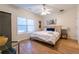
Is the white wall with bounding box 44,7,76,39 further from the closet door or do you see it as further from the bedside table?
the closet door

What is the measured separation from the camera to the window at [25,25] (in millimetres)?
1320

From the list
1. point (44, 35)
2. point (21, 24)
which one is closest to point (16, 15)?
point (21, 24)

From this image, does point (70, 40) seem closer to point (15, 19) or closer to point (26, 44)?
point (26, 44)

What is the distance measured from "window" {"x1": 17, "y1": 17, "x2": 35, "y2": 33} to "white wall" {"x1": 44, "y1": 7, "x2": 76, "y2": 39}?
0.99 feet

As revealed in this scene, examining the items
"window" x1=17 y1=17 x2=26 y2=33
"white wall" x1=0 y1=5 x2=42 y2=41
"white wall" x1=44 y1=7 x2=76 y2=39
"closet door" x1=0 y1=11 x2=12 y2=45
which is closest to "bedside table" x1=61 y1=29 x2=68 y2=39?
"white wall" x1=44 y1=7 x2=76 y2=39

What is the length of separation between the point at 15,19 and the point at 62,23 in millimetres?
856

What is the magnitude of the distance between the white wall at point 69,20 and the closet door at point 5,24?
25.9 inches

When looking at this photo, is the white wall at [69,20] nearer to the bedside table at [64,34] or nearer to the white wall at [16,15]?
the bedside table at [64,34]

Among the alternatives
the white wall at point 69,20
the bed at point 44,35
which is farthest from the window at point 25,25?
the white wall at point 69,20

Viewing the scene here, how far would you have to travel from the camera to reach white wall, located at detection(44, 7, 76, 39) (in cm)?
139

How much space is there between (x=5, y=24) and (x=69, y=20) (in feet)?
3.56

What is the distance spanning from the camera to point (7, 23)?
124cm

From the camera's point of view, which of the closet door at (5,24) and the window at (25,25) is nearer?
the closet door at (5,24)
